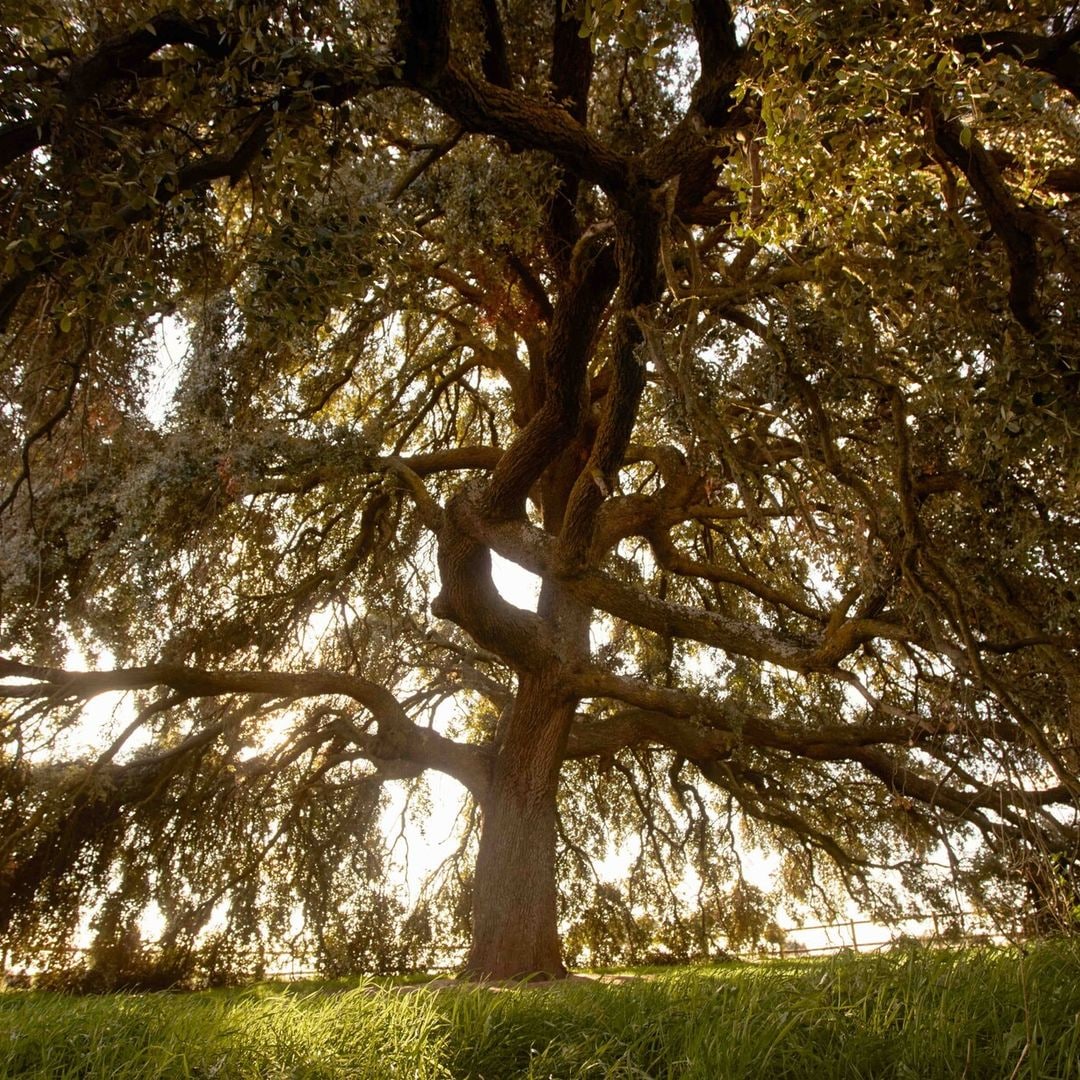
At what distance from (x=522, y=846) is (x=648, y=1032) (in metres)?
4.93

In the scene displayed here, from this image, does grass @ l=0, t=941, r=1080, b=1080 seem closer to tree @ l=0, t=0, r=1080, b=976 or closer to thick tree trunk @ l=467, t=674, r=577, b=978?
tree @ l=0, t=0, r=1080, b=976

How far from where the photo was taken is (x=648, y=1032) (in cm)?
266

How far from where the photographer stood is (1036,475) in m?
4.62

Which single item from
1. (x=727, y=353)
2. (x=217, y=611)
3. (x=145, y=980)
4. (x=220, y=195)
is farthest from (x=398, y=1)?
(x=145, y=980)

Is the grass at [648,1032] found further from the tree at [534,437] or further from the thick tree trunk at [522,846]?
the thick tree trunk at [522,846]

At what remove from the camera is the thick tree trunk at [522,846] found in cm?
700

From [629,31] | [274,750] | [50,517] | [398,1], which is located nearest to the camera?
[629,31]

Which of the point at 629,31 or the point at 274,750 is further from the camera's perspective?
the point at 274,750

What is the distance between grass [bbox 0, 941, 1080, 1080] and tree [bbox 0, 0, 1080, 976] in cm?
42

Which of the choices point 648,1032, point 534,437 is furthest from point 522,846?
point 648,1032

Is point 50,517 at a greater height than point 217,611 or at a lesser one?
greater

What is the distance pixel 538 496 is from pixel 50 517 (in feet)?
16.3

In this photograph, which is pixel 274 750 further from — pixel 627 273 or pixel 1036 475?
pixel 1036 475

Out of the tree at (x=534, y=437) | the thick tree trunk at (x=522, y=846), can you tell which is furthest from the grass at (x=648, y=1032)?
the thick tree trunk at (x=522, y=846)
